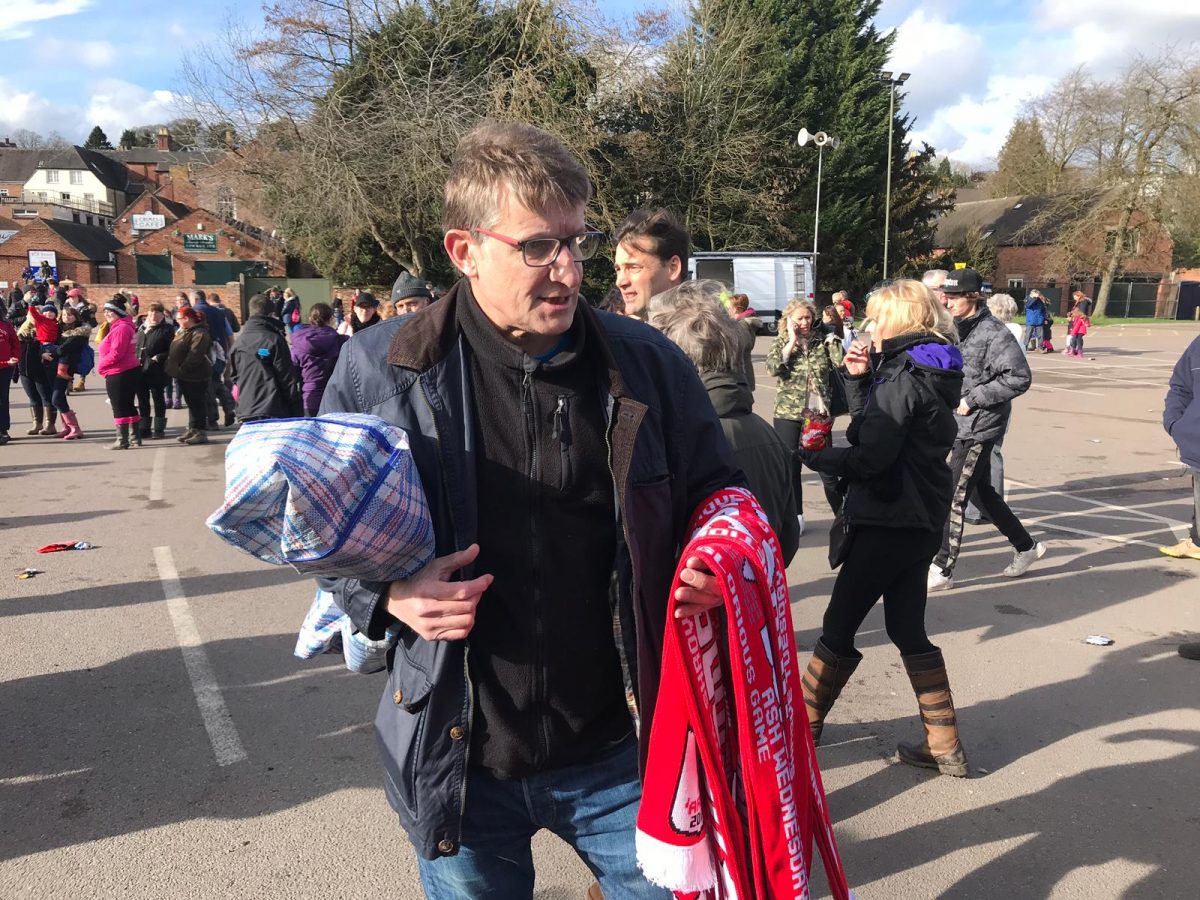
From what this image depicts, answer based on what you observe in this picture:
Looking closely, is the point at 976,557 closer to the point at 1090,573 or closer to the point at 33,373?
the point at 1090,573

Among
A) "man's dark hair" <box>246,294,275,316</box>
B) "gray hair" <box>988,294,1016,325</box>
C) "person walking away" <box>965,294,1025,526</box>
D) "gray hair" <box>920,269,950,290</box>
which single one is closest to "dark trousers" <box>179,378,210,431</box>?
"man's dark hair" <box>246,294,275,316</box>

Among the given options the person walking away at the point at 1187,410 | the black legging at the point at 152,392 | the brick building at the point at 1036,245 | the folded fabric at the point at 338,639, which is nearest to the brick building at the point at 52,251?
the black legging at the point at 152,392

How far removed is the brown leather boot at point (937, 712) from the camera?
363 cm

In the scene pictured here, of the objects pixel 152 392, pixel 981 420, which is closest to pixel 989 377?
pixel 981 420

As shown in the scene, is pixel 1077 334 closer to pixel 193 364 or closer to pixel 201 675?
pixel 193 364

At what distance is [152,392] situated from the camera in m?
11.7

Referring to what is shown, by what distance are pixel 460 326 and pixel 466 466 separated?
11.8 inches

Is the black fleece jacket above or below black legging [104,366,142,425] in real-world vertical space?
above

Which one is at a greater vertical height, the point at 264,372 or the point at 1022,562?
the point at 264,372

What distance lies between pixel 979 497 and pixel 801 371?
1.58 meters

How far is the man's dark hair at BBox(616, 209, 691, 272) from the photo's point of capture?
3.93 m

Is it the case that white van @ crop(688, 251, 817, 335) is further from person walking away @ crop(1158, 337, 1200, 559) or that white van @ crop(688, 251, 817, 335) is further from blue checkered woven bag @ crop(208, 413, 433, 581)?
blue checkered woven bag @ crop(208, 413, 433, 581)

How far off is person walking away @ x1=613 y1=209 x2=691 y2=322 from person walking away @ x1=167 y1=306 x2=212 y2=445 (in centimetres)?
865

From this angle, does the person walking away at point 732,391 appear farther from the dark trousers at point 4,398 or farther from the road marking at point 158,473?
the dark trousers at point 4,398
